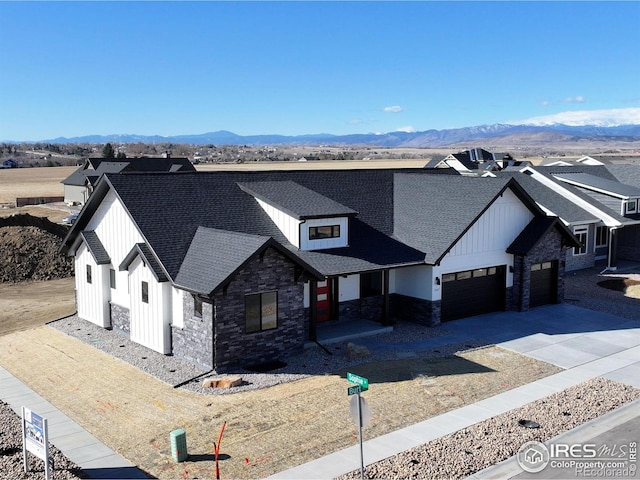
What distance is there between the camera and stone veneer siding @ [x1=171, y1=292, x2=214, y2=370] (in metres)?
18.7

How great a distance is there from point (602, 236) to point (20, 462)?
3452 cm

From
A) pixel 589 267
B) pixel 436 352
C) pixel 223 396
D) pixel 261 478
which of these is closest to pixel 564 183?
pixel 589 267

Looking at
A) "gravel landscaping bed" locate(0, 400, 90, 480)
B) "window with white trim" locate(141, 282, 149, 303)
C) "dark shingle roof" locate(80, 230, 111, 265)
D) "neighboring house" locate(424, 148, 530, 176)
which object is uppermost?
"neighboring house" locate(424, 148, 530, 176)

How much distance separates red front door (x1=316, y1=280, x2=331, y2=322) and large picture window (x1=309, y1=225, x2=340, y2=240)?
5.20ft

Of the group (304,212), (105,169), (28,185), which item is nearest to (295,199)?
(304,212)

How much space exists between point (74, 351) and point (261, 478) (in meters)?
10.9

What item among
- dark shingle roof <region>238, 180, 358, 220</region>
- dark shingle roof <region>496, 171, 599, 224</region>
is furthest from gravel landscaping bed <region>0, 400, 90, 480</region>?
dark shingle roof <region>496, 171, 599, 224</region>

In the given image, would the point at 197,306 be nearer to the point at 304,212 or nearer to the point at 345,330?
the point at 304,212

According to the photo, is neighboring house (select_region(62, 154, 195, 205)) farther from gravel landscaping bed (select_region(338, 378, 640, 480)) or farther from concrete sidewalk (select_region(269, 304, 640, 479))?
gravel landscaping bed (select_region(338, 378, 640, 480))

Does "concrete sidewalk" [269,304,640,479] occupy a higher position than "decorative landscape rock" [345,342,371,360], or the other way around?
"decorative landscape rock" [345,342,371,360]

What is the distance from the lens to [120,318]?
75.5 feet

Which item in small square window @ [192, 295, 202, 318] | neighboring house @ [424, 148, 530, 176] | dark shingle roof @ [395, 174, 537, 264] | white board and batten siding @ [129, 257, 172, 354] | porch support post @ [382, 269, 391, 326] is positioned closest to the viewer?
small square window @ [192, 295, 202, 318]

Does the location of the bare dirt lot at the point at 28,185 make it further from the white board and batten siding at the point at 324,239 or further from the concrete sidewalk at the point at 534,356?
the concrete sidewalk at the point at 534,356

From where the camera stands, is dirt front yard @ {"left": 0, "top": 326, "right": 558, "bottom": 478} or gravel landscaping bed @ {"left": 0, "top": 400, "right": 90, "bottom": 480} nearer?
gravel landscaping bed @ {"left": 0, "top": 400, "right": 90, "bottom": 480}
